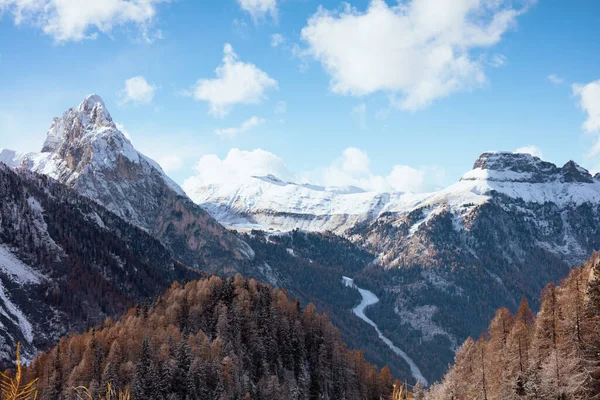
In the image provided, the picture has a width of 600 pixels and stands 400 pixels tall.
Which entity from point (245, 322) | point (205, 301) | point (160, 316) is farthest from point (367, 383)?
point (160, 316)

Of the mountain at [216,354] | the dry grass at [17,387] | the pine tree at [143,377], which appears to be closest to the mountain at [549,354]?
the mountain at [216,354]

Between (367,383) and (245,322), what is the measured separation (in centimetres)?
3913

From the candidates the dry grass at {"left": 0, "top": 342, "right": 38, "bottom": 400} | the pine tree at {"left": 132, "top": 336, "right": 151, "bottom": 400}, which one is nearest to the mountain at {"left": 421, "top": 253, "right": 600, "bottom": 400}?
the pine tree at {"left": 132, "top": 336, "right": 151, "bottom": 400}

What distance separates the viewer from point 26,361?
176m

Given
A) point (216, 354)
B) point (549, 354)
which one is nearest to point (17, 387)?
point (549, 354)

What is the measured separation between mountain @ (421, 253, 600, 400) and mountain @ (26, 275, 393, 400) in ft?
143

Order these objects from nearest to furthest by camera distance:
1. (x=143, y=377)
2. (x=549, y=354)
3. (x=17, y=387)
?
(x=17, y=387) < (x=549, y=354) < (x=143, y=377)

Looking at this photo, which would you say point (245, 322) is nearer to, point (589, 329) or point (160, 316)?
point (160, 316)

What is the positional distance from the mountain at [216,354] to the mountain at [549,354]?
43.7 m

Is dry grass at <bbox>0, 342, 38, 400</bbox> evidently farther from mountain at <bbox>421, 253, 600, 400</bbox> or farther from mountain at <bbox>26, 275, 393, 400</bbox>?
mountain at <bbox>26, 275, 393, 400</bbox>

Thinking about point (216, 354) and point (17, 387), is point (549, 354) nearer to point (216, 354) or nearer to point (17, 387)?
point (216, 354)

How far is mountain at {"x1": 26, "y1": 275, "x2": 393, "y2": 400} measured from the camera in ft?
337

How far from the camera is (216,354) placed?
110062 mm

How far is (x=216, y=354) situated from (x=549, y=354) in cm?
6269
